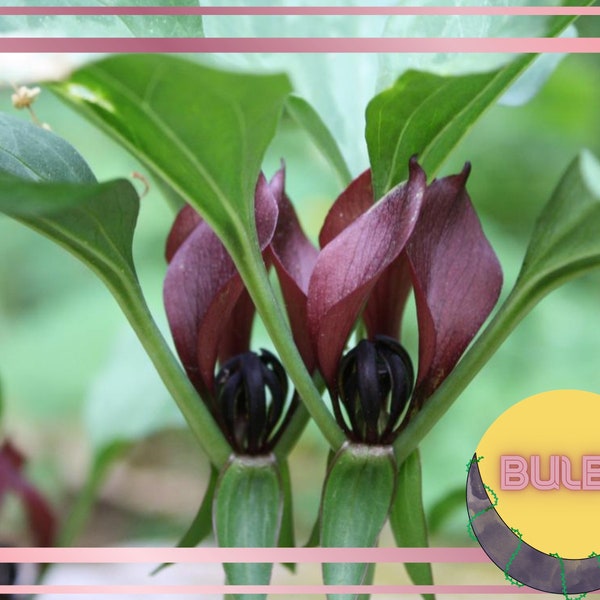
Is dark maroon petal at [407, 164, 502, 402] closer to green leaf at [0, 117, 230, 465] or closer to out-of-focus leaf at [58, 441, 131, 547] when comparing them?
green leaf at [0, 117, 230, 465]

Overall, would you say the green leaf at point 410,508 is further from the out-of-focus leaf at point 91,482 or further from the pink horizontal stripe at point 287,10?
the out-of-focus leaf at point 91,482

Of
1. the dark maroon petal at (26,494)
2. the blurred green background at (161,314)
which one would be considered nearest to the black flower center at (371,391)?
the dark maroon petal at (26,494)

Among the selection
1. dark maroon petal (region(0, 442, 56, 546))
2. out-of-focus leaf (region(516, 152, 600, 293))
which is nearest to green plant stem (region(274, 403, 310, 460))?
out-of-focus leaf (region(516, 152, 600, 293))

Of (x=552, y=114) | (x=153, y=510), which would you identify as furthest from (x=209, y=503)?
(x=552, y=114)

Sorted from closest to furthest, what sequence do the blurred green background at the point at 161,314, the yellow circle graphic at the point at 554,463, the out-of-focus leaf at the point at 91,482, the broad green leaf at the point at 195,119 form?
→ the broad green leaf at the point at 195,119 → the yellow circle graphic at the point at 554,463 → the out-of-focus leaf at the point at 91,482 → the blurred green background at the point at 161,314

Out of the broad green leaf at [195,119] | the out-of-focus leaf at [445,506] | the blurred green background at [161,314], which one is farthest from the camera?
the blurred green background at [161,314]

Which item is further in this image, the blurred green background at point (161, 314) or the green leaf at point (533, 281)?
the blurred green background at point (161, 314)

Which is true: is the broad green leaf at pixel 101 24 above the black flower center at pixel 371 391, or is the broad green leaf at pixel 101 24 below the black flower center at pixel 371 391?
above
